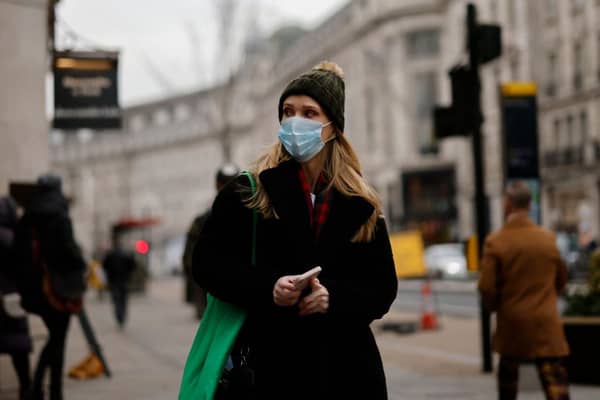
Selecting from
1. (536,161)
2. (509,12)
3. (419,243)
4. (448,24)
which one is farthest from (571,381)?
(448,24)

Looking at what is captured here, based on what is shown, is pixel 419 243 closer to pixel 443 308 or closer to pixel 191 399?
pixel 443 308

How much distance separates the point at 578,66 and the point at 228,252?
48.1m

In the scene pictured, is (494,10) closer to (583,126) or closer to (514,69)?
(514,69)

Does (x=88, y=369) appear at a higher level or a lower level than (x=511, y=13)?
lower

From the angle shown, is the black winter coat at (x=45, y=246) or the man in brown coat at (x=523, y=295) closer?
the man in brown coat at (x=523, y=295)

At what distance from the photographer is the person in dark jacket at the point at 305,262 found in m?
3.13

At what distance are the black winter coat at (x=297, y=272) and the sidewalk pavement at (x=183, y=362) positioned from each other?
539 centimetres

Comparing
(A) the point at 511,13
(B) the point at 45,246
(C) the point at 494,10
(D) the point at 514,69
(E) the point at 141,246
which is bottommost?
(E) the point at 141,246

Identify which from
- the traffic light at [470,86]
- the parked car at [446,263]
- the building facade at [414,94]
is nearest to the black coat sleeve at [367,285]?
the traffic light at [470,86]

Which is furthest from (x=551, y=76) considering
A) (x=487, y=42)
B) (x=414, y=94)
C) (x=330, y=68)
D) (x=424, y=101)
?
(x=330, y=68)

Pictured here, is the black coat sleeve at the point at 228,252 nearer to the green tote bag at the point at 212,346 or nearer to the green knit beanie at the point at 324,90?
the green tote bag at the point at 212,346

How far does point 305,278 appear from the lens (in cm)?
299

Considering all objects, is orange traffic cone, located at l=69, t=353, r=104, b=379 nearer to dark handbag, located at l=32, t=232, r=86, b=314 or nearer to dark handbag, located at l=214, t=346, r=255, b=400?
dark handbag, located at l=32, t=232, r=86, b=314

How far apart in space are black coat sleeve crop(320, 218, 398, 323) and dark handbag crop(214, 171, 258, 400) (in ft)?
0.92
